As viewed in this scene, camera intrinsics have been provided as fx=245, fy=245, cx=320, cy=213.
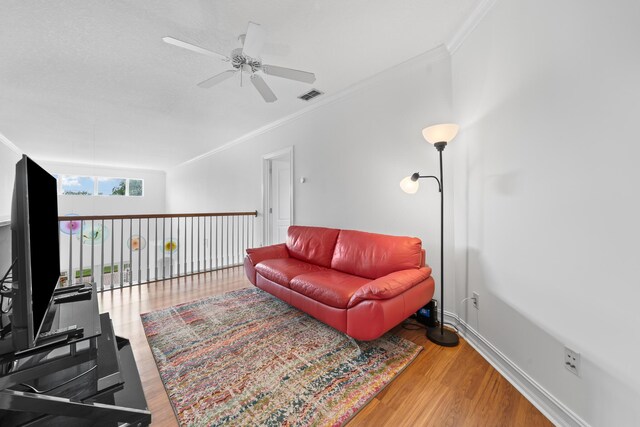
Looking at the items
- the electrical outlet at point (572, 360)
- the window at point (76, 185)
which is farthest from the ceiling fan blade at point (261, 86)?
the window at point (76, 185)

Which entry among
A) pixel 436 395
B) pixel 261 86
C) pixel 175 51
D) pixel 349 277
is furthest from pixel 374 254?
pixel 175 51

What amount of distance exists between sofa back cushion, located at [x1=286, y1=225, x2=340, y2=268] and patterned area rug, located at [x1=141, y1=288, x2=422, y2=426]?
0.69 metres

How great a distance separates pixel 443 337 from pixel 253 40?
2.75 metres

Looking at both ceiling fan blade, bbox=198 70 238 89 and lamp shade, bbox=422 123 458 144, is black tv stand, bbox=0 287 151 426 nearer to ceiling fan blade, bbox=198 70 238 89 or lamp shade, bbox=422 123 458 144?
ceiling fan blade, bbox=198 70 238 89

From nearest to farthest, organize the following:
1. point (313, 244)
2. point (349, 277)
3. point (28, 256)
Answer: point (28, 256) < point (349, 277) < point (313, 244)

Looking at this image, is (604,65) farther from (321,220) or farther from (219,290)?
(219,290)

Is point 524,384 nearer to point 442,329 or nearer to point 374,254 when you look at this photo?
point 442,329

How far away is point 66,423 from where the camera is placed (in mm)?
787

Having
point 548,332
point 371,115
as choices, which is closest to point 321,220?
point 371,115

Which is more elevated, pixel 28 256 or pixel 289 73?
pixel 289 73

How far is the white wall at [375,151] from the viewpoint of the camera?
2.41 meters

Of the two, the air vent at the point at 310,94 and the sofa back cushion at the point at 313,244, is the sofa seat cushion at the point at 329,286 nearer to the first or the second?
the sofa back cushion at the point at 313,244

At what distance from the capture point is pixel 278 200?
4.71m

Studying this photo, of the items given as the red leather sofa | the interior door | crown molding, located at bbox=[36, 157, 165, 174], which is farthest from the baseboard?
crown molding, located at bbox=[36, 157, 165, 174]
